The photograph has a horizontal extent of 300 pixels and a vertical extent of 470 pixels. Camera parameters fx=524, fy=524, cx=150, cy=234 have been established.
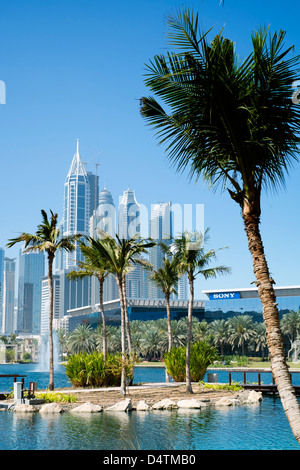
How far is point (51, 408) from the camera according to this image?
2183 centimetres

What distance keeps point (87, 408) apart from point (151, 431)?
4933 mm

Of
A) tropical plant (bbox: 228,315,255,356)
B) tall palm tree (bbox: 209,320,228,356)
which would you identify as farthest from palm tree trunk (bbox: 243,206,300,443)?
tall palm tree (bbox: 209,320,228,356)

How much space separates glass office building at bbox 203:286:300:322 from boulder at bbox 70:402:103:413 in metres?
77.1

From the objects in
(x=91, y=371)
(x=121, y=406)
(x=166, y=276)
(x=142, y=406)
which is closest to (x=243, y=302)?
(x=166, y=276)

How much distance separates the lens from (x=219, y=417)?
20.9 meters

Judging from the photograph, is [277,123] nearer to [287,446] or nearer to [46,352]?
[287,446]

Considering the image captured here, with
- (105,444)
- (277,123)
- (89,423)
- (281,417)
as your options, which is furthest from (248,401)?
(277,123)

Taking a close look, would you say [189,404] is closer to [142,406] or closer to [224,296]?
[142,406]

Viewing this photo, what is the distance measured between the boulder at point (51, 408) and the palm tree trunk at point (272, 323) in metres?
16.1

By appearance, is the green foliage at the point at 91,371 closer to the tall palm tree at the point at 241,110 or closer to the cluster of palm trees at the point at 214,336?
the tall palm tree at the point at 241,110

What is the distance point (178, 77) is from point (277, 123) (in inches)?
70.6

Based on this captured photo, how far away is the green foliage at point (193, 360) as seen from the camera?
104 ft

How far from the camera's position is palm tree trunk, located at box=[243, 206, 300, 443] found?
7113 millimetres
